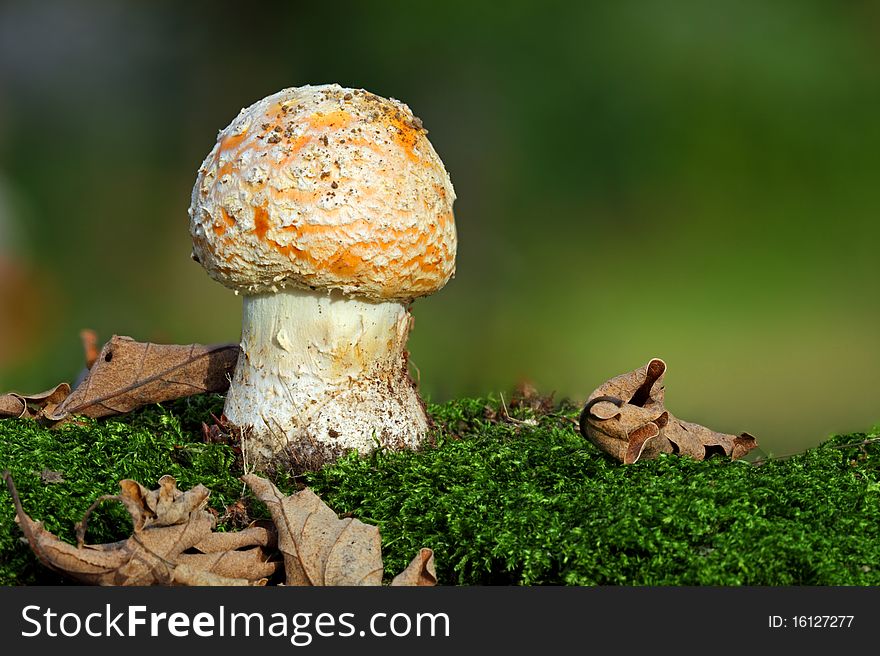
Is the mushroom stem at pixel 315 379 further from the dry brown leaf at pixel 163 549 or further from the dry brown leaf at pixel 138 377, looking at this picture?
the dry brown leaf at pixel 163 549

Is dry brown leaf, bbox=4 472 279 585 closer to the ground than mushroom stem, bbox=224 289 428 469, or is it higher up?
closer to the ground

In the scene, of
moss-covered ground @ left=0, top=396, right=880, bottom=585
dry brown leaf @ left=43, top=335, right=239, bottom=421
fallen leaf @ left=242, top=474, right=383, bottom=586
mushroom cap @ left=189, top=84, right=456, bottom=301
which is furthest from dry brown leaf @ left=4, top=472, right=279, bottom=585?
dry brown leaf @ left=43, top=335, right=239, bottom=421

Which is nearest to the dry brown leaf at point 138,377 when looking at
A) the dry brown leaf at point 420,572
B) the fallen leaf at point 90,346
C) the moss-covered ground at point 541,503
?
the moss-covered ground at point 541,503

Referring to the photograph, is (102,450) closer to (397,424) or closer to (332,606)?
(397,424)

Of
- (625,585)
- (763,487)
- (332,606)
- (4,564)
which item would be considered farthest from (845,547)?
(4,564)

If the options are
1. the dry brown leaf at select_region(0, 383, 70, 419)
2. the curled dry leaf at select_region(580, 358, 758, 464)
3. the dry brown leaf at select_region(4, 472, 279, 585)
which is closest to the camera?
the dry brown leaf at select_region(4, 472, 279, 585)

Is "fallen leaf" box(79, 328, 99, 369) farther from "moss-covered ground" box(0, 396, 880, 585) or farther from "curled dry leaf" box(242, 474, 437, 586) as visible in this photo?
"curled dry leaf" box(242, 474, 437, 586)
